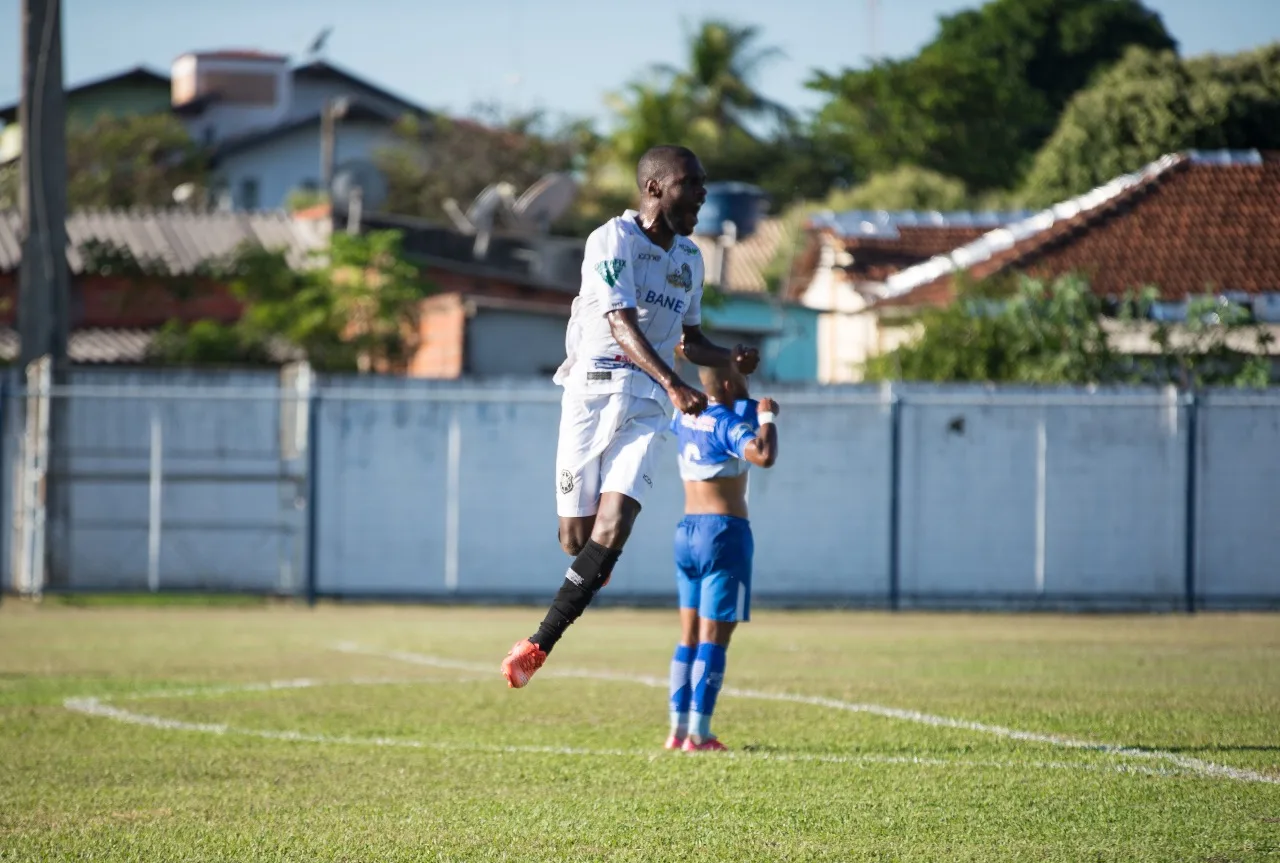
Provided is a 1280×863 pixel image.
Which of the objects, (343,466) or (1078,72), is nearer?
(343,466)

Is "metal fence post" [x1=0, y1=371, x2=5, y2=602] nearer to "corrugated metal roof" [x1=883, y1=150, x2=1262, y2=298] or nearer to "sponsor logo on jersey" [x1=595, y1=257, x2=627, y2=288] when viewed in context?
"corrugated metal roof" [x1=883, y1=150, x2=1262, y2=298]

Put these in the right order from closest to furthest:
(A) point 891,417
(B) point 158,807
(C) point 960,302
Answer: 1. (B) point 158,807
2. (A) point 891,417
3. (C) point 960,302

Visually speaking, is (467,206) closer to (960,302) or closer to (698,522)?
(960,302)

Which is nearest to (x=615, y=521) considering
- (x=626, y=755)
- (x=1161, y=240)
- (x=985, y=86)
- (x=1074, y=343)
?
(x=626, y=755)

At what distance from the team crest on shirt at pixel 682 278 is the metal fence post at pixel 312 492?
1212 cm

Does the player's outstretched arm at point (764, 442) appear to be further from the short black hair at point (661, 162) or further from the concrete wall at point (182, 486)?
the concrete wall at point (182, 486)

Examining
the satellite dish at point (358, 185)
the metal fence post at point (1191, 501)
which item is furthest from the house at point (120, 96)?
the metal fence post at point (1191, 501)

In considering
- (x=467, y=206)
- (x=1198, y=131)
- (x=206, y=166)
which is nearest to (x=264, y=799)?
(x=1198, y=131)

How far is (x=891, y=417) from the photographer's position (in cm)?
1922

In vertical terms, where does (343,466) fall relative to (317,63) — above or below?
below

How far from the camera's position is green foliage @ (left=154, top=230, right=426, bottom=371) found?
27.0 metres

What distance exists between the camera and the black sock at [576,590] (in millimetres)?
7223

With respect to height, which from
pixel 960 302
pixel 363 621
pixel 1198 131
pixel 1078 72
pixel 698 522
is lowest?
pixel 363 621

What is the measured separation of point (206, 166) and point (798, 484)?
46.0 m
